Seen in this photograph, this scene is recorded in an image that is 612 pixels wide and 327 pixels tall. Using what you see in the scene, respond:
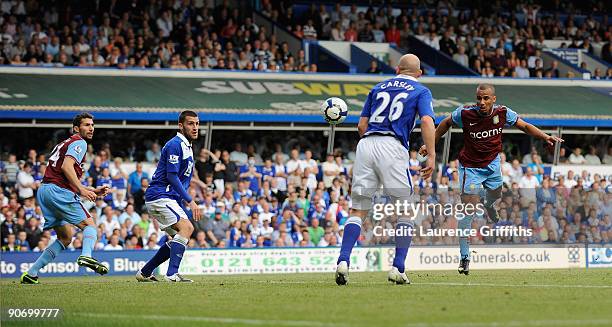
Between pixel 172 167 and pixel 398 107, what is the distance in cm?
334

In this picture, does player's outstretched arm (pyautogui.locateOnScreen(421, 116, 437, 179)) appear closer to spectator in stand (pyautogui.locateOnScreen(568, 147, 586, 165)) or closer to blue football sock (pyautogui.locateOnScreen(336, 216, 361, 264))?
blue football sock (pyautogui.locateOnScreen(336, 216, 361, 264))

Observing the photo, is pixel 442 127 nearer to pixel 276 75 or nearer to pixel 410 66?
pixel 410 66

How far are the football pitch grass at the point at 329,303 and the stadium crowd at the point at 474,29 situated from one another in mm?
23855

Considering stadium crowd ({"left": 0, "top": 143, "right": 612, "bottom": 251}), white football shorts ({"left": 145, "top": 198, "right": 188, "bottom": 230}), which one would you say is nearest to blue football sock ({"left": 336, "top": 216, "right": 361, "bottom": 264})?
white football shorts ({"left": 145, "top": 198, "right": 188, "bottom": 230})

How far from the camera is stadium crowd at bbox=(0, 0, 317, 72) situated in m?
30.0

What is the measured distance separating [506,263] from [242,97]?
1122 centimetres

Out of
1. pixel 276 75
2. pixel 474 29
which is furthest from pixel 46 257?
pixel 474 29

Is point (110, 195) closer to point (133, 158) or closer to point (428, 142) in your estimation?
point (133, 158)

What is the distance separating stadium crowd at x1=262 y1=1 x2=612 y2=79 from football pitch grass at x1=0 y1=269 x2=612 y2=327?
23855 mm

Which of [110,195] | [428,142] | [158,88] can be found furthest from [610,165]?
[428,142]

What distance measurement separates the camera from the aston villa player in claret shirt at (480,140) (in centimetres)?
1524

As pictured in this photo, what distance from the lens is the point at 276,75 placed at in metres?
32.8

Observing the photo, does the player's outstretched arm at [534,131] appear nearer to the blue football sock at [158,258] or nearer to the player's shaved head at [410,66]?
the player's shaved head at [410,66]

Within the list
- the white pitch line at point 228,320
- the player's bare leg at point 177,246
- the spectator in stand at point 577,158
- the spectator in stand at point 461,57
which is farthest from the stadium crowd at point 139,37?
the white pitch line at point 228,320
